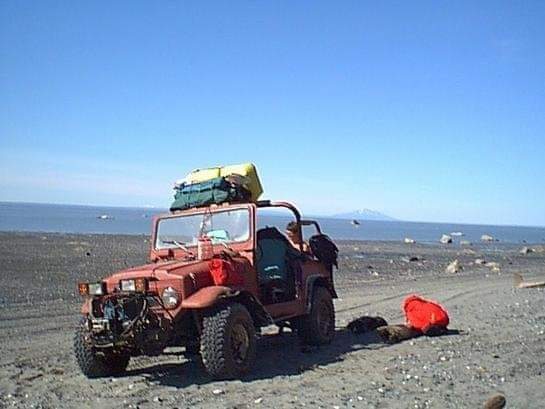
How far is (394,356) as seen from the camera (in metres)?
9.48

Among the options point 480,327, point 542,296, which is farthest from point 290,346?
point 542,296

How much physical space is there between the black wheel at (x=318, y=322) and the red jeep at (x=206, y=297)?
0.05 feet

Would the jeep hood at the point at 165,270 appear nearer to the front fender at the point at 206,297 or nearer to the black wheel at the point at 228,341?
the front fender at the point at 206,297

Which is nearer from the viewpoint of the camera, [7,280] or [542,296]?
[542,296]

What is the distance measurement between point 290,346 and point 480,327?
12.1 feet

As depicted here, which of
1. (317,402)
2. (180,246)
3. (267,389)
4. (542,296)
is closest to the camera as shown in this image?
(317,402)

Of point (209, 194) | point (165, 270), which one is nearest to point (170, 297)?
point (165, 270)

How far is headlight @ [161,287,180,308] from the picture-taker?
8102mm

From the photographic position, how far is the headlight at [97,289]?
26.8 ft

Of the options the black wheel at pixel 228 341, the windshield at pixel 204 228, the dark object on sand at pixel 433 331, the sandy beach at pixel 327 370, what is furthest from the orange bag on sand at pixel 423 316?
the black wheel at pixel 228 341

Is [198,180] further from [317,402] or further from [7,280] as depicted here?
[7,280]

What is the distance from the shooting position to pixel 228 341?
26.5ft

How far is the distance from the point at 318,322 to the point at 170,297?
10.6 feet

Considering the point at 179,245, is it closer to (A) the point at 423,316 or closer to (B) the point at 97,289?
(B) the point at 97,289
